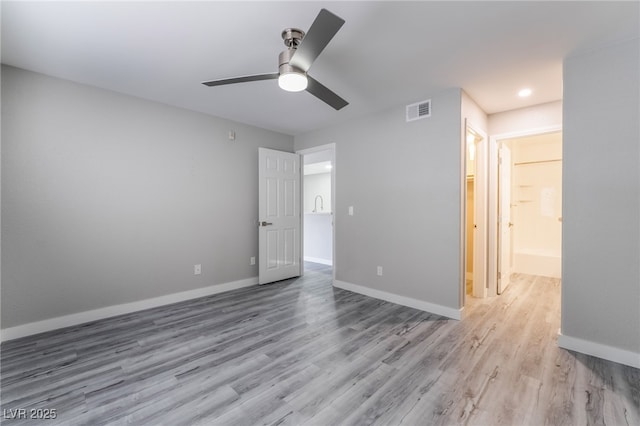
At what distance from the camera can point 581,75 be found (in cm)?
232

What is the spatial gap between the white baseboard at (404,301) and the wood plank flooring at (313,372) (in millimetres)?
123

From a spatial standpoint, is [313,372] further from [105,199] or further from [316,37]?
[105,199]

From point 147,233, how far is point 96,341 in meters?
1.24

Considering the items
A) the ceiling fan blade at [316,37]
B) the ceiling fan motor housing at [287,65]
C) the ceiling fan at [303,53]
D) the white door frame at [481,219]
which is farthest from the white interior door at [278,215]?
the white door frame at [481,219]

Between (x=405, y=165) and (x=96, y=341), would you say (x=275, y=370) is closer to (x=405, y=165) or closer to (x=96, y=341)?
(x=96, y=341)

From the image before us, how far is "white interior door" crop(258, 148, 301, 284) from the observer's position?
4332mm

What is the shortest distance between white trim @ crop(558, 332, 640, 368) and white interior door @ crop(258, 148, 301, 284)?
3.55 metres

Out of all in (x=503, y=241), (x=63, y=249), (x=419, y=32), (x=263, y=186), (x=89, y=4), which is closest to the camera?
(x=89, y=4)

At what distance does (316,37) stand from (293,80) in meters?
0.37

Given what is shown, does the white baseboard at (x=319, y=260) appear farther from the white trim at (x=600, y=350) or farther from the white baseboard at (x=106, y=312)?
the white trim at (x=600, y=350)

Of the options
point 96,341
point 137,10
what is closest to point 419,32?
point 137,10

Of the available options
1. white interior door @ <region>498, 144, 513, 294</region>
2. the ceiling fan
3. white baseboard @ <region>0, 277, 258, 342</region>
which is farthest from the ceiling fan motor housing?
white interior door @ <region>498, 144, 513, 294</region>

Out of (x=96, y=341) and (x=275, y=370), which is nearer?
(x=275, y=370)

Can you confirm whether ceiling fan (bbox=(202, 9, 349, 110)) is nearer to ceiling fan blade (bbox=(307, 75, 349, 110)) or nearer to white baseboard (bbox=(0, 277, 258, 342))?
ceiling fan blade (bbox=(307, 75, 349, 110))
